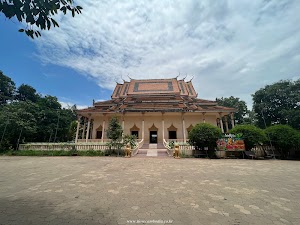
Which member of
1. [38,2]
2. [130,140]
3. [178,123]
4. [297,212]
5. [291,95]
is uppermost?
[291,95]

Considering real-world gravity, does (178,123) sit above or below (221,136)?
above

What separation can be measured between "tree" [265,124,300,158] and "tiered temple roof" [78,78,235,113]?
7.84m

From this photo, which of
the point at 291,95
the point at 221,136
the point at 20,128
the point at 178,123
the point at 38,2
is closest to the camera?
the point at 38,2

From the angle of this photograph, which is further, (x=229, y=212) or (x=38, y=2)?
(x=229, y=212)

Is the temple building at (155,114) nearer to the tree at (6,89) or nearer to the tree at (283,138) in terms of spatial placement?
the tree at (283,138)

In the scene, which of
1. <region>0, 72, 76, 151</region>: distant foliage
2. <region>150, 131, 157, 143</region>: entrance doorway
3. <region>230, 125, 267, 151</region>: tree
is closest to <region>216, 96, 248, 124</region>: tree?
<region>150, 131, 157, 143</region>: entrance doorway

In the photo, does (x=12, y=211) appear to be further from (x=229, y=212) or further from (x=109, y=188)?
(x=229, y=212)

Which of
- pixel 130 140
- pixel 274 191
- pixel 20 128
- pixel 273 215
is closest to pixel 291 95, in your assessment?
pixel 130 140

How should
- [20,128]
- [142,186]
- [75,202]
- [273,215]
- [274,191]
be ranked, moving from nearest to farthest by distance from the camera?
[273,215] < [75,202] < [274,191] < [142,186] < [20,128]

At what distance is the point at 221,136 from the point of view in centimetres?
1280

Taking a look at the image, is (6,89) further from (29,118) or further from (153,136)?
(153,136)

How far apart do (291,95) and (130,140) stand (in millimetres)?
27249

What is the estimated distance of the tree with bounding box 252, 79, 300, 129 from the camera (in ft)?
79.7

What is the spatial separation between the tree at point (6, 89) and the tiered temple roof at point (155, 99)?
2565 centimetres
